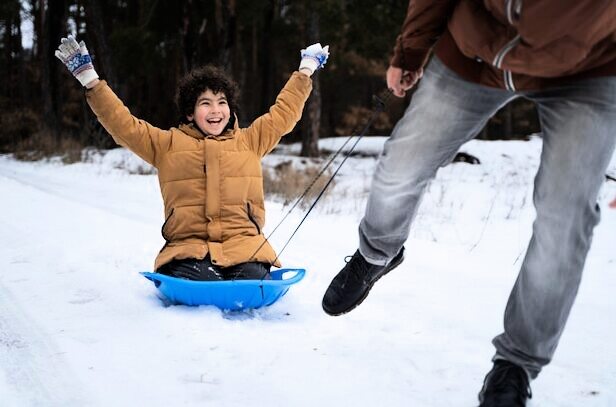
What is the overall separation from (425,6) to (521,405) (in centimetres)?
103

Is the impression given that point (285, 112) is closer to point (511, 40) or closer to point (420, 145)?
point (420, 145)

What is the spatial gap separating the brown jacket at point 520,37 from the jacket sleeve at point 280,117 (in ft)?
4.28

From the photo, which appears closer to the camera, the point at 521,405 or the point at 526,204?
the point at 521,405

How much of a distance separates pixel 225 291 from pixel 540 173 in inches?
52.3

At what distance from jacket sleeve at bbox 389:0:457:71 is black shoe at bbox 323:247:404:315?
606 mm

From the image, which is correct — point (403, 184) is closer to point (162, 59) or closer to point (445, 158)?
point (445, 158)

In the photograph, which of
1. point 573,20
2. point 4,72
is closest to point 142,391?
point 573,20

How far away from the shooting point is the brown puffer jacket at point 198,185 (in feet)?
8.09

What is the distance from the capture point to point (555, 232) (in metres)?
1.24

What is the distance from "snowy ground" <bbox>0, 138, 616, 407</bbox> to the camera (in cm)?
154

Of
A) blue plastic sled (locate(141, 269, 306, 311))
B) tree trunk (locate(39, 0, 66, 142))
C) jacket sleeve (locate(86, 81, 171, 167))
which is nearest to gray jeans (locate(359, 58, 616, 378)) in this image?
blue plastic sled (locate(141, 269, 306, 311))

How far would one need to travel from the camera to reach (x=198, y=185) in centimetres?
254

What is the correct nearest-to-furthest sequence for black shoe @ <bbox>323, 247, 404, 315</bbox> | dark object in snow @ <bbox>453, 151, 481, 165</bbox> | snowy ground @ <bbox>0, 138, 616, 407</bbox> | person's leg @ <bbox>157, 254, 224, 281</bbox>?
snowy ground @ <bbox>0, 138, 616, 407</bbox>
black shoe @ <bbox>323, 247, 404, 315</bbox>
person's leg @ <bbox>157, 254, 224, 281</bbox>
dark object in snow @ <bbox>453, 151, 481, 165</bbox>

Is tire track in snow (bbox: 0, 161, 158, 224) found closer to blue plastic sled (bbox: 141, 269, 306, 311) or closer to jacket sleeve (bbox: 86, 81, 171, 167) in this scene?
jacket sleeve (bbox: 86, 81, 171, 167)
